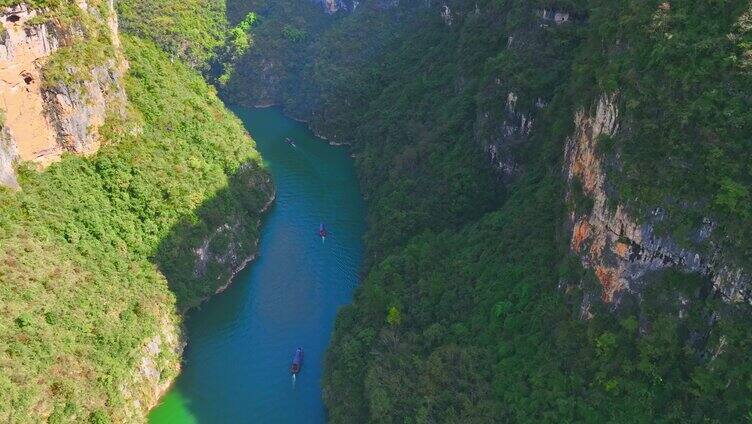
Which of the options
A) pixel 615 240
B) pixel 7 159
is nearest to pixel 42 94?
pixel 7 159

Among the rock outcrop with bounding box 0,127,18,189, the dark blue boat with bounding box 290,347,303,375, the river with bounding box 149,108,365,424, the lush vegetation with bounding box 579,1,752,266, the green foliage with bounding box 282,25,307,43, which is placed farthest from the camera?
the green foliage with bounding box 282,25,307,43

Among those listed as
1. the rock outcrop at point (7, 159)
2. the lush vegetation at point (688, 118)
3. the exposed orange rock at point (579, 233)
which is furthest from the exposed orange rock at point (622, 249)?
the rock outcrop at point (7, 159)

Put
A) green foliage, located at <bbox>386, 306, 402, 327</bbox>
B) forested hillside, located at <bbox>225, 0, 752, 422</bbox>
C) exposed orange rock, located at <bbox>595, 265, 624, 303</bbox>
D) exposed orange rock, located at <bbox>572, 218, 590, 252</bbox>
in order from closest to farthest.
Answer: forested hillside, located at <bbox>225, 0, 752, 422</bbox> → exposed orange rock, located at <bbox>595, 265, 624, 303</bbox> → exposed orange rock, located at <bbox>572, 218, 590, 252</bbox> → green foliage, located at <bbox>386, 306, 402, 327</bbox>

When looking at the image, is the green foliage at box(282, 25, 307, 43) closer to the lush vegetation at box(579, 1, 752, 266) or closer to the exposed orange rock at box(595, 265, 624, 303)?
the lush vegetation at box(579, 1, 752, 266)

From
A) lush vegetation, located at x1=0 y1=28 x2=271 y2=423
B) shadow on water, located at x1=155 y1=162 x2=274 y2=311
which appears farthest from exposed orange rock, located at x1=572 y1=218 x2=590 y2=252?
shadow on water, located at x1=155 y1=162 x2=274 y2=311

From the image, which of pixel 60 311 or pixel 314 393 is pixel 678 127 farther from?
pixel 60 311

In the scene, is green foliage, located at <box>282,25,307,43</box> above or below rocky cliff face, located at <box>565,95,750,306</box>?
Result: above
